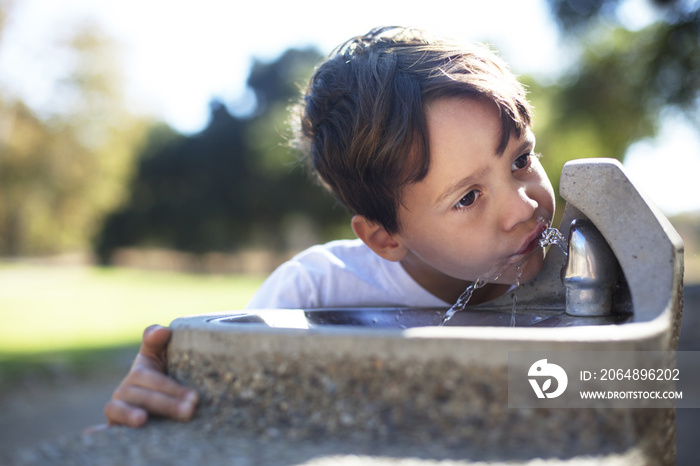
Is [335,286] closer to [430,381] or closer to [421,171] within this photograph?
[421,171]

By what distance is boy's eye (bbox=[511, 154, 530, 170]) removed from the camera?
1.58 m

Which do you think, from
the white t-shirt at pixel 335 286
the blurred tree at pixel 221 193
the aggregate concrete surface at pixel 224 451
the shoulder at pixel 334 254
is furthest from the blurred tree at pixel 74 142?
the aggregate concrete surface at pixel 224 451

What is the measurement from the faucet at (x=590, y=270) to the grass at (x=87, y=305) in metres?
4.84

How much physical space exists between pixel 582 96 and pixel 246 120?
18403 mm

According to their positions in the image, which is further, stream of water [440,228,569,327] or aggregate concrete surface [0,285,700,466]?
stream of water [440,228,569,327]

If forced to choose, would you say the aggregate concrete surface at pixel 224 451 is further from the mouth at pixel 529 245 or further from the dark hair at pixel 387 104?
the dark hair at pixel 387 104

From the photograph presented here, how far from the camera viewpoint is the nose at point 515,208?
1470 mm

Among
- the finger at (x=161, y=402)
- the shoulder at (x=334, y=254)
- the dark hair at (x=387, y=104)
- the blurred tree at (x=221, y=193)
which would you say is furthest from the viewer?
the blurred tree at (x=221, y=193)

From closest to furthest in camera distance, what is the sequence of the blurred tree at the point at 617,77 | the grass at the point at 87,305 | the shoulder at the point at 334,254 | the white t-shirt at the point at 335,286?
the white t-shirt at the point at 335,286
the shoulder at the point at 334,254
the blurred tree at the point at 617,77
the grass at the point at 87,305

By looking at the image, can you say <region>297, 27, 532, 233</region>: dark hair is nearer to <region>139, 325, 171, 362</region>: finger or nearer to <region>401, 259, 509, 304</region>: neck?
<region>401, 259, 509, 304</region>: neck

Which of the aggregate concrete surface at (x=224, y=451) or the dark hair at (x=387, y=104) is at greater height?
the dark hair at (x=387, y=104)

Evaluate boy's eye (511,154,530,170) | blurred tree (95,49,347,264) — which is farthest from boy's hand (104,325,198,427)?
blurred tree (95,49,347,264)

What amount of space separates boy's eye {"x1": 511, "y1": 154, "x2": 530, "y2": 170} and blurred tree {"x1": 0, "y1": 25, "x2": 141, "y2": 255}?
13.7m

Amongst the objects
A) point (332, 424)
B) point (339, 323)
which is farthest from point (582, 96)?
point (332, 424)
